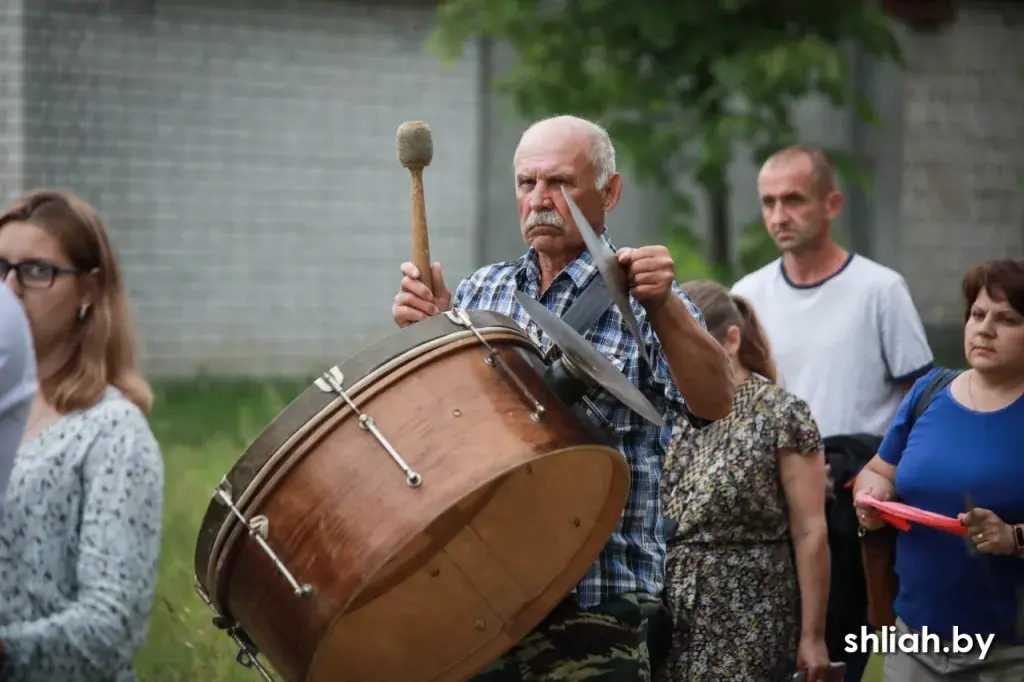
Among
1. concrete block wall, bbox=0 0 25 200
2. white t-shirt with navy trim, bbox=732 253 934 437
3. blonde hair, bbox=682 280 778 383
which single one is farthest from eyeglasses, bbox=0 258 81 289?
concrete block wall, bbox=0 0 25 200

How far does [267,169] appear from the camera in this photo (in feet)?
40.9

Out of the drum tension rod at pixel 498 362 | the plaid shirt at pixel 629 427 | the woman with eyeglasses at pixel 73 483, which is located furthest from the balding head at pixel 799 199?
the woman with eyeglasses at pixel 73 483

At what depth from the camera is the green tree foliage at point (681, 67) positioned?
8664 mm

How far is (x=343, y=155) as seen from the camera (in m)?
Result: 12.6

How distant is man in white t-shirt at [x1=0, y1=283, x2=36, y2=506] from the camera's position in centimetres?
275

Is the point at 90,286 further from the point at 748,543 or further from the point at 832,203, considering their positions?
the point at 832,203

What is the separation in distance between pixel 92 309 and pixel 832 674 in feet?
7.81

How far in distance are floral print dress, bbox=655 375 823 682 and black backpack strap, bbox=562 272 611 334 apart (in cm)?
111

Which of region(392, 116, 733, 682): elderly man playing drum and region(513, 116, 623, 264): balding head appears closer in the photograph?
region(392, 116, 733, 682): elderly man playing drum

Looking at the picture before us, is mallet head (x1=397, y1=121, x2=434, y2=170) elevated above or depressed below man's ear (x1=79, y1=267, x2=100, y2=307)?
above

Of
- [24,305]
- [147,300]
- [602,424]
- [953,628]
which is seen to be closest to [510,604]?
[602,424]

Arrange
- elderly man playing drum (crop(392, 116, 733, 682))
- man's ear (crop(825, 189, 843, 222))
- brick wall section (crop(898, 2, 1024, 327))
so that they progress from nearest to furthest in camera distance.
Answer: elderly man playing drum (crop(392, 116, 733, 682)), man's ear (crop(825, 189, 843, 222)), brick wall section (crop(898, 2, 1024, 327))

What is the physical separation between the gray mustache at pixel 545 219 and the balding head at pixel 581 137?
0.14 metres

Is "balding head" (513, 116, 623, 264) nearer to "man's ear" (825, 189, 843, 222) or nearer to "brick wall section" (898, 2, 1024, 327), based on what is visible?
"man's ear" (825, 189, 843, 222)
